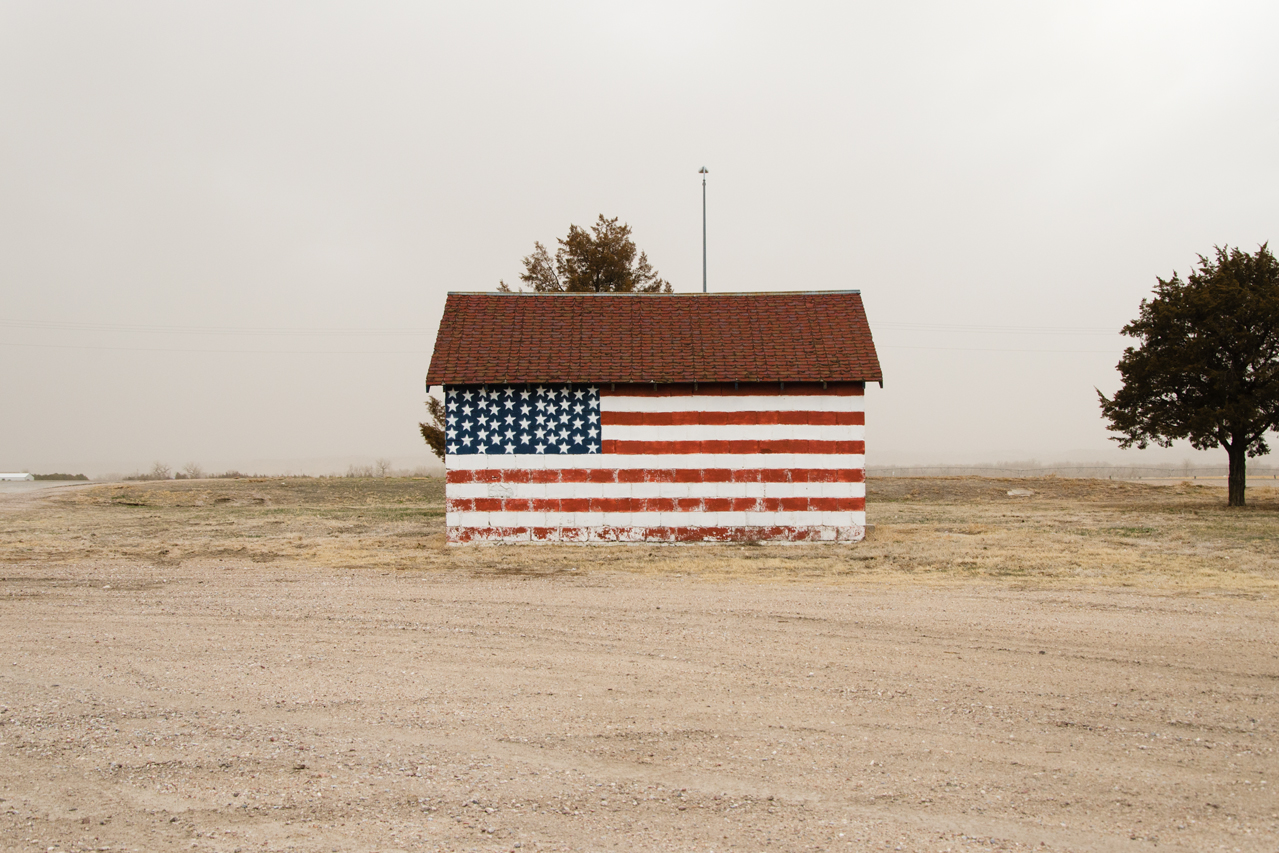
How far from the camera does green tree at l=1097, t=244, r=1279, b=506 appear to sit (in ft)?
87.1

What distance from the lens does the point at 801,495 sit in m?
18.0

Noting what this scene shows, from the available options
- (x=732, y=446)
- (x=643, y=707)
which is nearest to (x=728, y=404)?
(x=732, y=446)

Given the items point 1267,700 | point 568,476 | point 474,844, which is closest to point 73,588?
point 568,476

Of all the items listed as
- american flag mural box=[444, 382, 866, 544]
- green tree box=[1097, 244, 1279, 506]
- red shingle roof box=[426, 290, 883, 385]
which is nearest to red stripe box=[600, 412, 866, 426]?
american flag mural box=[444, 382, 866, 544]

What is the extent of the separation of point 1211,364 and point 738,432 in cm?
1868

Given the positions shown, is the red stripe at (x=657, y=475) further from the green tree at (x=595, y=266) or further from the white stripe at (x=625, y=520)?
the green tree at (x=595, y=266)

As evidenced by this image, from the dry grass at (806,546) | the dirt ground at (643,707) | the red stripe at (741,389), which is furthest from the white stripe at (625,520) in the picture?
the dirt ground at (643,707)

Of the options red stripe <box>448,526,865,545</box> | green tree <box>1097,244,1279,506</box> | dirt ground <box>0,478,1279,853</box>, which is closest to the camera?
dirt ground <box>0,478,1279,853</box>

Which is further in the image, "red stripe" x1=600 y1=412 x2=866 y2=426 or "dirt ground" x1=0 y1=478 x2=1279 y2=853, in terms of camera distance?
"red stripe" x1=600 y1=412 x2=866 y2=426

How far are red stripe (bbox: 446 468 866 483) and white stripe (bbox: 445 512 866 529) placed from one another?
71 cm

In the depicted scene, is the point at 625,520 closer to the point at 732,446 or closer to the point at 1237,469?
the point at 732,446

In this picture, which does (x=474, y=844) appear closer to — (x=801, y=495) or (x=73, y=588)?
(x=73, y=588)

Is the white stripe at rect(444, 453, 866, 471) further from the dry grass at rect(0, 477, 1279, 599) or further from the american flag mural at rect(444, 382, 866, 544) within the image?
the dry grass at rect(0, 477, 1279, 599)

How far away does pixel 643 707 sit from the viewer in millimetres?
6594
